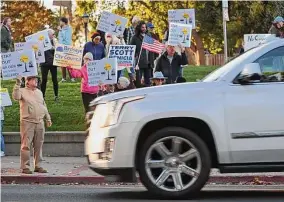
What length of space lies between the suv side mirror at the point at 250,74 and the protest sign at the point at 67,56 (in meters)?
9.38

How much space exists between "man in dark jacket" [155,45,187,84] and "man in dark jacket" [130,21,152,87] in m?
1.31

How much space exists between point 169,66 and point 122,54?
1.04m

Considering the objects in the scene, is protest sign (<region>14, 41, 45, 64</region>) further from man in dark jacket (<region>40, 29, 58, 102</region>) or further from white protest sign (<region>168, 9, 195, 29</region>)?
white protest sign (<region>168, 9, 195, 29</region>)

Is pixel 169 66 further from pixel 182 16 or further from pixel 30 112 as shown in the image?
pixel 30 112

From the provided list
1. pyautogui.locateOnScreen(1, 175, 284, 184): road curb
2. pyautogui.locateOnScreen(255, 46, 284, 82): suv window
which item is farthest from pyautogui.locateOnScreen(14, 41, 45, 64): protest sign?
pyautogui.locateOnScreen(255, 46, 284, 82): suv window

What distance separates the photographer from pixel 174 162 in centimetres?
895

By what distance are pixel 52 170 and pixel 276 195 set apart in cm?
514

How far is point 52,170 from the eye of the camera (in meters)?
13.5

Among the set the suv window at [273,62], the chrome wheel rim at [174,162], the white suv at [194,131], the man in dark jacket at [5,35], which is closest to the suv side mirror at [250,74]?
the white suv at [194,131]

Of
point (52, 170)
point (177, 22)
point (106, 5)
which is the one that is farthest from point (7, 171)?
point (106, 5)

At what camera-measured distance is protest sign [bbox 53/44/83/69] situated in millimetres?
17969

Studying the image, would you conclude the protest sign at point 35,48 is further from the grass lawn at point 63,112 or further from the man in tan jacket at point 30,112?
the man in tan jacket at point 30,112

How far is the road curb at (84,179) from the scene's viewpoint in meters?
12.0

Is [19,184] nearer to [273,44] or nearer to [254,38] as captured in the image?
[273,44]
